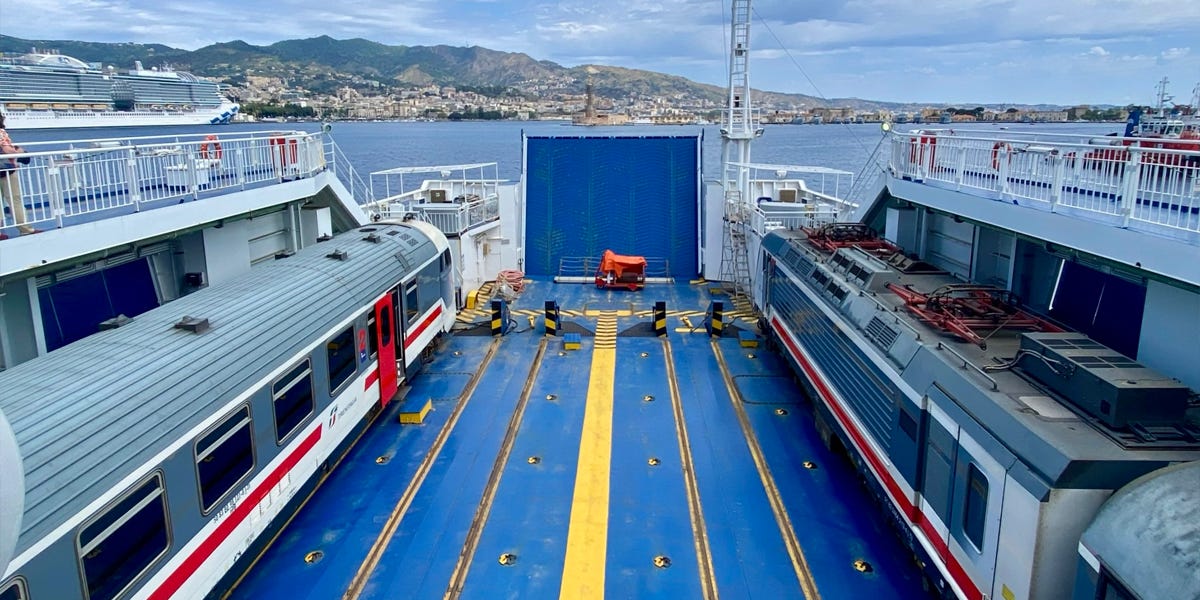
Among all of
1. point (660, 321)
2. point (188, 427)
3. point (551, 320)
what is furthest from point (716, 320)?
point (188, 427)

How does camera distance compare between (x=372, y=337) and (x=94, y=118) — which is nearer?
(x=372, y=337)

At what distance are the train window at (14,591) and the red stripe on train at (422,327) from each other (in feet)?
26.4

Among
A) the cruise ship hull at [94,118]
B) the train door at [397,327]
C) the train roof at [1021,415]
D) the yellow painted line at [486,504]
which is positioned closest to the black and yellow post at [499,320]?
the yellow painted line at [486,504]

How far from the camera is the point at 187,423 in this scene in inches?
239

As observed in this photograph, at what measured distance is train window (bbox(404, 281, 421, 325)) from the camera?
40.3 feet

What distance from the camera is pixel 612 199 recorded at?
22484 mm

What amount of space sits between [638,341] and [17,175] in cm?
1127

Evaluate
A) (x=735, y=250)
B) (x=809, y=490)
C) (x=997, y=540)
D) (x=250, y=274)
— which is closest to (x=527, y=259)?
(x=735, y=250)

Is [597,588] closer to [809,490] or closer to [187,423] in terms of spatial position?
[809,490]

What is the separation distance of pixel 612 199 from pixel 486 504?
14700 millimetres

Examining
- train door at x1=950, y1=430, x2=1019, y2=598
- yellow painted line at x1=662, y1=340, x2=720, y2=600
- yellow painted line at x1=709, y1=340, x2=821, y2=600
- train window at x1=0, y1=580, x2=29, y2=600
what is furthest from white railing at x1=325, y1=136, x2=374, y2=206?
train door at x1=950, y1=430, x2=1019, y2=598

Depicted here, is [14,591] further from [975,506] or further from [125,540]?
[975,506]

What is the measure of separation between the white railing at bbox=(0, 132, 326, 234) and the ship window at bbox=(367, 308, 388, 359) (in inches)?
111

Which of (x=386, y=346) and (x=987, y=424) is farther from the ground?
(x=987, y=424)
